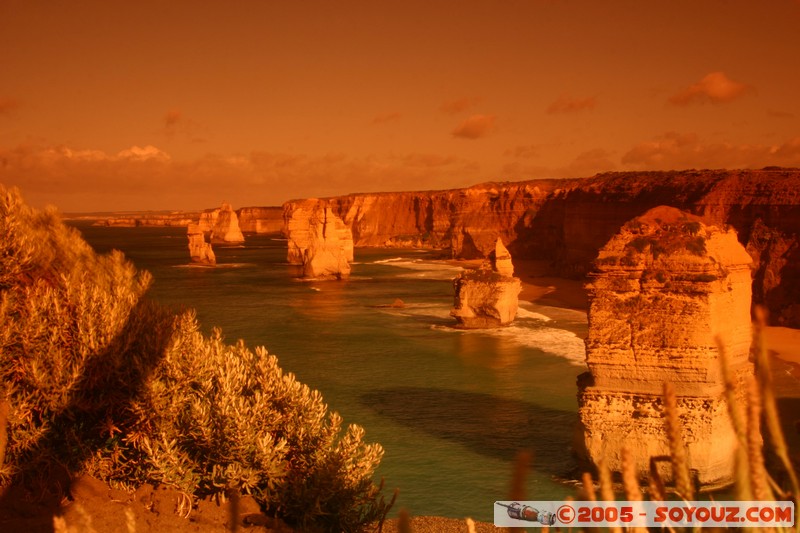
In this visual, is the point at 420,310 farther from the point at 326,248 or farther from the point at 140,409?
the point at 140,409

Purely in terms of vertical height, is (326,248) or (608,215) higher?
(608,215)

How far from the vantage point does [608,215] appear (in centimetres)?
7150

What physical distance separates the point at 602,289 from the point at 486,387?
1471 cm

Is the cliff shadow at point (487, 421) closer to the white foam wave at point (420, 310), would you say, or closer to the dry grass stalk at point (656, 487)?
the dry grass stalk at point (656, 487)

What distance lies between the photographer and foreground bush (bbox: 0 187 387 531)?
466 inches

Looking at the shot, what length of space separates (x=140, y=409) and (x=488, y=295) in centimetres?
3587

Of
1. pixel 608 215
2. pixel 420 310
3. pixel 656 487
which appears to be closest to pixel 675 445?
pixel 656 487

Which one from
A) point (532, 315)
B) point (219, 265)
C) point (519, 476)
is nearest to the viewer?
point (519, 476)

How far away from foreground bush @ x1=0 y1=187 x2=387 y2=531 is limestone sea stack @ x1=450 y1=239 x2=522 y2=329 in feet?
105

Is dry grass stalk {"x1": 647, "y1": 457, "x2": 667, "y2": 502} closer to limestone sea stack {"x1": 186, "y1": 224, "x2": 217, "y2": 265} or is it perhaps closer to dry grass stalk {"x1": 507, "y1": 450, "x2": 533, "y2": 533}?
dry grass stalk {"x1": 507, "y1": 450, "x2": 533, "y2": 533}

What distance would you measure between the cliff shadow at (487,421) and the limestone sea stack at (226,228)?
150 meters

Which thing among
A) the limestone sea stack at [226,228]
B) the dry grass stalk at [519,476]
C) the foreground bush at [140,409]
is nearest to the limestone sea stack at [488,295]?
the foreground bush at [140,409]

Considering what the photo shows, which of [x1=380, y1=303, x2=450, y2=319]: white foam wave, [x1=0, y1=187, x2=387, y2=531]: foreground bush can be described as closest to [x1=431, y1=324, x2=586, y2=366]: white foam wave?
[x1=380, y1=303, x2=450, y2=319]: white foam wave

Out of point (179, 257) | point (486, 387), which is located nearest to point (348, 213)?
point (179, 257)
